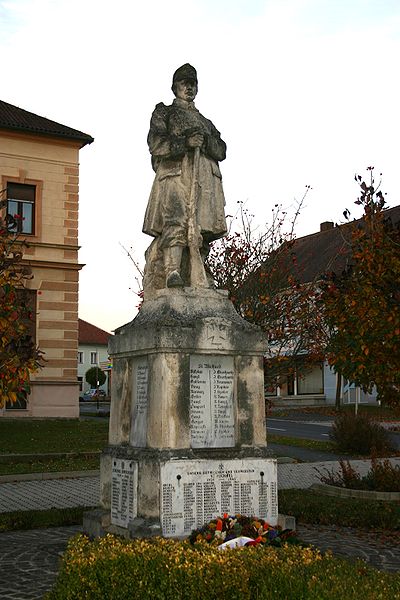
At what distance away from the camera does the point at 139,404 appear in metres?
7.77

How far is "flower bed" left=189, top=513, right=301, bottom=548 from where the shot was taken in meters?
6.38

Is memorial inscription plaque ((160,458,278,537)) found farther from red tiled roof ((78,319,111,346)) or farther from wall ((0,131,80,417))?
red tiled roof ((78,319,111,346))

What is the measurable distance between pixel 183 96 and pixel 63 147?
815 inches

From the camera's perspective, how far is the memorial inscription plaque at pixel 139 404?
7629mm

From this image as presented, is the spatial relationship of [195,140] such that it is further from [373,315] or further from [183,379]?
[373,315]

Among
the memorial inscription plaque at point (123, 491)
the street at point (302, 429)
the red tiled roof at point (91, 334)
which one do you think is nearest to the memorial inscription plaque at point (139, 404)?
the memorial inscription plaque at point (123, 491)

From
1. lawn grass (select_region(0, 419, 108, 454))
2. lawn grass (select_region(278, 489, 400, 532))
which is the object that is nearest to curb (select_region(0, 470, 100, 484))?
lawn grass (select_region(0, 419, 108, 454))

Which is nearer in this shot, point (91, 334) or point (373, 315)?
point (373, 315)

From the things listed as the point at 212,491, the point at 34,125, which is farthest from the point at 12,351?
the point at 34,125

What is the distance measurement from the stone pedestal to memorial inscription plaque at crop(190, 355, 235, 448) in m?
0.01

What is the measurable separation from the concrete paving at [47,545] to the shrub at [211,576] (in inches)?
60.7

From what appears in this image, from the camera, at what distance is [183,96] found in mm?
8500

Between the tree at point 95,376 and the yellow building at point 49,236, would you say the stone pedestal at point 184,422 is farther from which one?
the tree at point 95,376

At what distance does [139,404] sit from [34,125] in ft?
72.8
